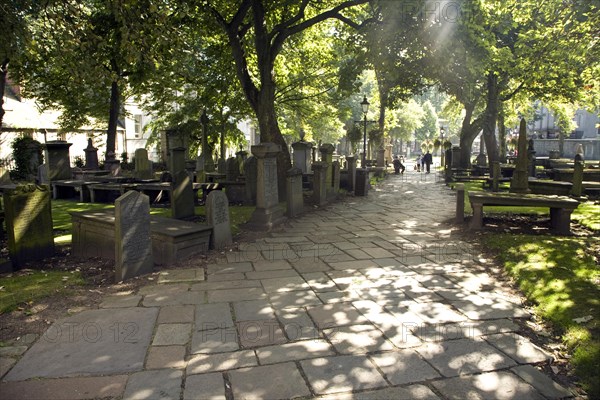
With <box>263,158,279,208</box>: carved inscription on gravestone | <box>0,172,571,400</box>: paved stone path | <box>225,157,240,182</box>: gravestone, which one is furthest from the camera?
<box>225,157,240,182</box>: gravestone

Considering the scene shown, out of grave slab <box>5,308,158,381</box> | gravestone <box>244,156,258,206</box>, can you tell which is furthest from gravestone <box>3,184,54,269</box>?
gravestone <box>244,156,258,206</box>

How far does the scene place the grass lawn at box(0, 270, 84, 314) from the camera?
4816 mm

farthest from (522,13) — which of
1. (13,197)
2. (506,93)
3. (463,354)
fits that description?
(13,197)

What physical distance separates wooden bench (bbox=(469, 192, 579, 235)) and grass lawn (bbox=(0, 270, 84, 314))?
296 inches

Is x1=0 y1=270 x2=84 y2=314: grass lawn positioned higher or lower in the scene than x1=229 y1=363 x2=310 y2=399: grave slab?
higher

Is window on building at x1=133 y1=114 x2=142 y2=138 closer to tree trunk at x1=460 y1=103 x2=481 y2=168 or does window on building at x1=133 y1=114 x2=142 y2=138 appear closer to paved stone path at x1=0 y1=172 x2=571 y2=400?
tree trunk at x1=460 y1=103 x2=481 y2=168

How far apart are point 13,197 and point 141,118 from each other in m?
38.4

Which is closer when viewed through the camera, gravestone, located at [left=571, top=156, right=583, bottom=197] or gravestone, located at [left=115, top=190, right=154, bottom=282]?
gravestone, located at [left=115, top=190, right=154, bottom=282]

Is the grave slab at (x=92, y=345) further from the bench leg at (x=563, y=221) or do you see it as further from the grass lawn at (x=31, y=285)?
the bench leg at (x=563, y=221)

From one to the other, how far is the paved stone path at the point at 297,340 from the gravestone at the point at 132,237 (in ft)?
1.44

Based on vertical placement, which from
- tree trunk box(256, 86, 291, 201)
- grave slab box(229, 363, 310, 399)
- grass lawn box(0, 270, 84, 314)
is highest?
tree trunk box(256, 86, 291, 201)

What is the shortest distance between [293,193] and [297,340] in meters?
7.31

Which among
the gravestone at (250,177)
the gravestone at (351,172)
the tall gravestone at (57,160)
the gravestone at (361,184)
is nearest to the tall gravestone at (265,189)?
the gravestone at (250,177)

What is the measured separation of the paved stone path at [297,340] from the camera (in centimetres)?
312
